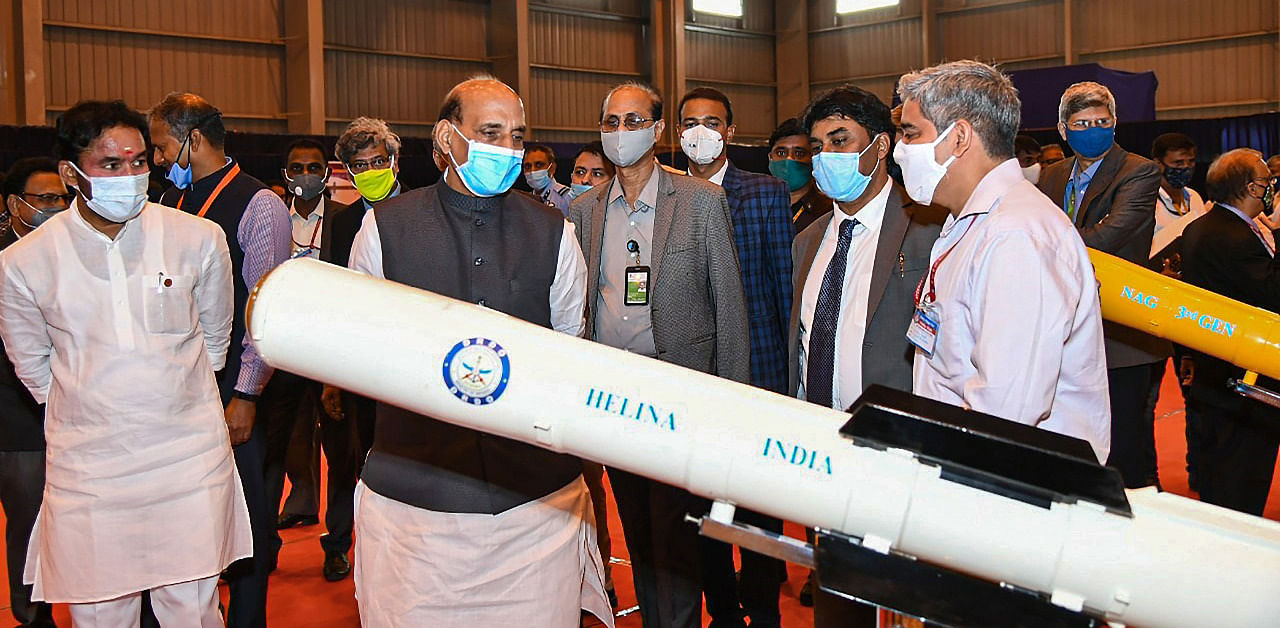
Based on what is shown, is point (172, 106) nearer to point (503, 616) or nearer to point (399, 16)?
point (503, 616)

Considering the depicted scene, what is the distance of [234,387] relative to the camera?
3.35m

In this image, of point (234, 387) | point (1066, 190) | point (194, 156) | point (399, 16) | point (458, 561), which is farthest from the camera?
point (399, 16)

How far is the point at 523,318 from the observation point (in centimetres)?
261

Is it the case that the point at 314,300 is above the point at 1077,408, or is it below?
above

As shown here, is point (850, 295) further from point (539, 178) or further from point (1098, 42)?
point (1098, 42)

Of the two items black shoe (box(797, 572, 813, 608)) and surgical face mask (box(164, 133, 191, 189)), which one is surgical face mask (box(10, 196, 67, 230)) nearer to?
surgical face mask (box(164, 133, 191, 189))

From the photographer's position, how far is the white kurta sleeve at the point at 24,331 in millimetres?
2736

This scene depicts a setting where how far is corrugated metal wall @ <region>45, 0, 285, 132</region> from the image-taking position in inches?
492

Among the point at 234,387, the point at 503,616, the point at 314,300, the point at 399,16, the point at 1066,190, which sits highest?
the point at 399,16

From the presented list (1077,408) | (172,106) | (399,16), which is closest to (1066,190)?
(1077,408)

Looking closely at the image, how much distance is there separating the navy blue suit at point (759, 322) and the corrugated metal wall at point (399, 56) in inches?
457


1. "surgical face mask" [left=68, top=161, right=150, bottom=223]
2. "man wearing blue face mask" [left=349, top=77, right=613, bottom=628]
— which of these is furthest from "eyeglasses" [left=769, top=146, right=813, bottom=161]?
"surgical face mask" [left=68, top=161, right=150, bottom=223]

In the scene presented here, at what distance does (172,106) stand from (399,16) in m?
12.1

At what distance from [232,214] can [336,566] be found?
1.62 m
